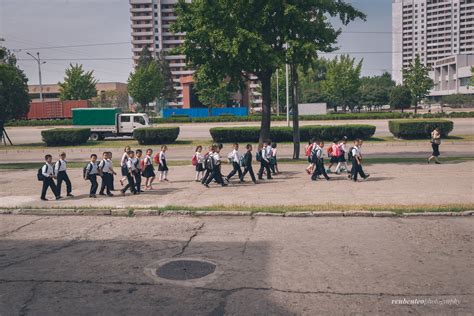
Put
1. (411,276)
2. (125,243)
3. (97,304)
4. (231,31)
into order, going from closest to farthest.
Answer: (97,304)
(411,276)
(125,243)
(231,31)

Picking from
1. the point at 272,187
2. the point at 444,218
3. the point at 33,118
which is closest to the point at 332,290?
the point at 444,218

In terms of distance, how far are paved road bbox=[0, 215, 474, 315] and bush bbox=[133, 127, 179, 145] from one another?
21.5 meters

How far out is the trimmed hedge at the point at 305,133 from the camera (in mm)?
32656

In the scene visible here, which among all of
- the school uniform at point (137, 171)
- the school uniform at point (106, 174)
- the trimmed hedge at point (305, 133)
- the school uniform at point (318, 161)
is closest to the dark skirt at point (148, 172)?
the school uniform at point (137, 171)

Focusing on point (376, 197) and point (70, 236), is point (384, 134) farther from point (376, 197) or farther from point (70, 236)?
point (70, 236)

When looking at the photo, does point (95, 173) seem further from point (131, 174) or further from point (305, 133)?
point (305, 133)

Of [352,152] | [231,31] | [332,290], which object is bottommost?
[332,290]

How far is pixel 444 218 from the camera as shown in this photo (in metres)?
11.9

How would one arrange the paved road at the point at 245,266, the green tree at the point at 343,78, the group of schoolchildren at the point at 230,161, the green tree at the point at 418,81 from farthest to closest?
the green tree at the point at 343,78 < the green tree at the point at 418,81 < the group of schoolchildren at the point at 230,161 < the paved road at the point at 245,266

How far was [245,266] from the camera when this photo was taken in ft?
28.0

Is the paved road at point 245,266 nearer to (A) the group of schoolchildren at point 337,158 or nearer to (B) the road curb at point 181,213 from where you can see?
(B) the road curb at point 181,213

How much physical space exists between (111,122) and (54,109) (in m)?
29.0

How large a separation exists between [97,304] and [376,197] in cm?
978

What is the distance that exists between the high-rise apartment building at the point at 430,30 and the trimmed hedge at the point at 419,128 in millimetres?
137212
